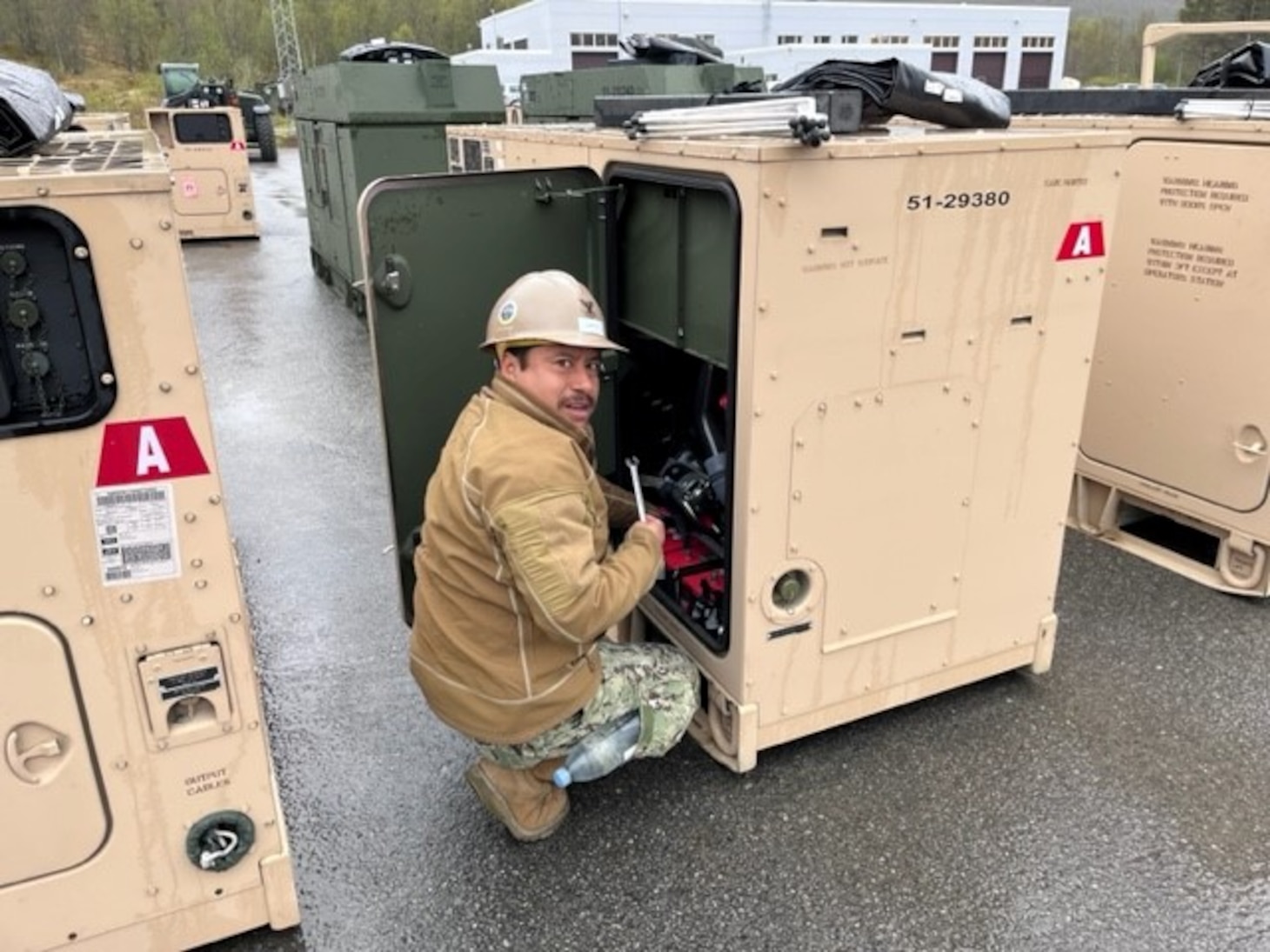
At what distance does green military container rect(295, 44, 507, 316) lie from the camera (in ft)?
26.1

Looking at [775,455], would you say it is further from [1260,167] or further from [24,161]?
[1260,167]

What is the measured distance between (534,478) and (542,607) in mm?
288

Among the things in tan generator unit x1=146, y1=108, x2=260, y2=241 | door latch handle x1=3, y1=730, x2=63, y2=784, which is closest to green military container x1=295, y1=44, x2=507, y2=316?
tan generator unit x1=146, y1=108, x2=260, y2=241

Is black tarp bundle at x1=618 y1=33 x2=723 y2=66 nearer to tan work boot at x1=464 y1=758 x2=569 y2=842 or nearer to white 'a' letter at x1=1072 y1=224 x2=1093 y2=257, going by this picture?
white 'a' letter at x1=1072 y1=224 x2=1093 y2=257

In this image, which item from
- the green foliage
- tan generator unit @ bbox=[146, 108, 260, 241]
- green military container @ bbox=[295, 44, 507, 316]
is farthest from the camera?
the green foliage

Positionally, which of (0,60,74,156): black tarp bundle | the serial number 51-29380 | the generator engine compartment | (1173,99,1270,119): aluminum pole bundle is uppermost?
(0,60,74,156): black tarp bundle

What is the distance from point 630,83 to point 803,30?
119ft

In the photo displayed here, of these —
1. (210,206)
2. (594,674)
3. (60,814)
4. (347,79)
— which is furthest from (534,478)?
(210,206)

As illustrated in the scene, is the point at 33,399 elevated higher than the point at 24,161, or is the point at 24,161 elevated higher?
the point at 24,161

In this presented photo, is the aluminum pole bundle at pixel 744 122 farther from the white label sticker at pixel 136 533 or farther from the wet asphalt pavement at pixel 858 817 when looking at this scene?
the wet asphalt pavement at pixel 858 817

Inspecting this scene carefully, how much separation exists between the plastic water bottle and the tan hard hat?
102 centimetres

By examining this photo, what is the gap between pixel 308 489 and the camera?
5152 mm

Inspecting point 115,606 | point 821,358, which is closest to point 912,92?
point 821,358

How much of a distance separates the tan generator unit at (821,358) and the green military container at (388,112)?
516 cm
